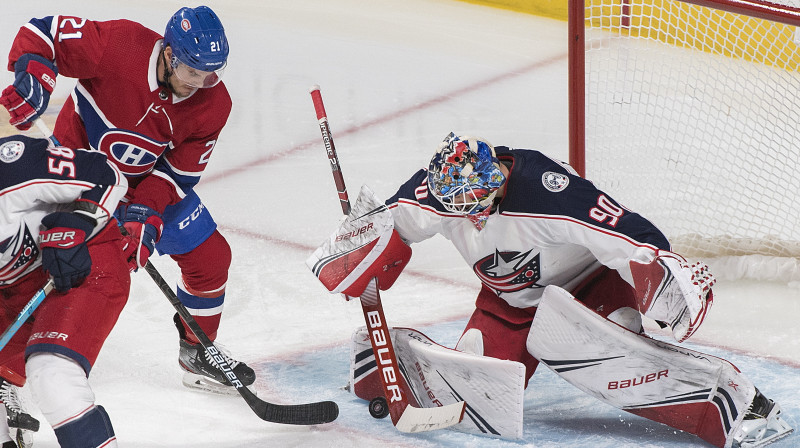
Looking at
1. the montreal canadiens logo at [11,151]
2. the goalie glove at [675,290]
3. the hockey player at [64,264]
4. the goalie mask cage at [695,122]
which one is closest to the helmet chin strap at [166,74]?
the hockey player at [64,264]

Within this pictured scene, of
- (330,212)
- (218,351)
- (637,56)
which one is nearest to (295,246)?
(330,212)

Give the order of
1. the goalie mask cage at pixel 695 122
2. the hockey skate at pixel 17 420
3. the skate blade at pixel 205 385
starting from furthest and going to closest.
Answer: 1. the goalie mask cage at pixel 695 122
2. the skate blade at pixel 205 385
3. the hockey skate at pixel 17 420

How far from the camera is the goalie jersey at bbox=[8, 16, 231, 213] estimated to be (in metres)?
2.95

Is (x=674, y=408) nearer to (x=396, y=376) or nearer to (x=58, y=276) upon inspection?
(x=396, y=376)

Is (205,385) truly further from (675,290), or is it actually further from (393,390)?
(675,290)

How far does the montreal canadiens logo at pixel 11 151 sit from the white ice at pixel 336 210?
0.96 meters

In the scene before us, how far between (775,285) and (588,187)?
1361 mm

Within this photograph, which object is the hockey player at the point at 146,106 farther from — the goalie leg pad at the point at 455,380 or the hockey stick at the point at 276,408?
the goalie leg pad at the point at 455,380

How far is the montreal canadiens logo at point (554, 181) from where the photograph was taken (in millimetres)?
2795

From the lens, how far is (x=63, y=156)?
8.12 ft

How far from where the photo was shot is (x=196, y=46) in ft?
9.23

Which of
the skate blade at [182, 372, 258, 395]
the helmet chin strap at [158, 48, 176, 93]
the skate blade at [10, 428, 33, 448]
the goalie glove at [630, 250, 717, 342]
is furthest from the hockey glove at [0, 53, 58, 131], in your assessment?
the goalie glove at [630, 250, 717, 342]

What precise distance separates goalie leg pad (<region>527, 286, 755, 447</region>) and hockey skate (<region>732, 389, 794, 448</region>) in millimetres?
39

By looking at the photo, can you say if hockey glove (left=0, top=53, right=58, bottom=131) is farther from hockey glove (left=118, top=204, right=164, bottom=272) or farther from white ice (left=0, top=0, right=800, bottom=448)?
white ice (left=0, top=0, right=800, bottom=448)
